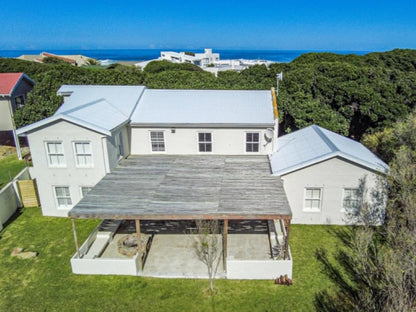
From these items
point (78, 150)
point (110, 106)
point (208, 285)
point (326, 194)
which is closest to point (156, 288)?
point (208, 285)

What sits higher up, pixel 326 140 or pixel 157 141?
pixel 326 140

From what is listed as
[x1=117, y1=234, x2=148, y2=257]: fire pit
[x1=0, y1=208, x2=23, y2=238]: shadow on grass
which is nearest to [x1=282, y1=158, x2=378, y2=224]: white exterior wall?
[x1=117, y1=234, x2=148, y2=257]: fire pit

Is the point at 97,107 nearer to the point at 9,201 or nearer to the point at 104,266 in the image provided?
the point at 9,201

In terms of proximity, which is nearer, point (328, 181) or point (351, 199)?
point (328, 181)

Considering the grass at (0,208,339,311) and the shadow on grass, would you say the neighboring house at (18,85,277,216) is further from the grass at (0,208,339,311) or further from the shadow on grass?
the grass at (0,208,339,311)

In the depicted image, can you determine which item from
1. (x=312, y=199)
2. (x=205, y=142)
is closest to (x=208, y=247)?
(x=312, y=199)

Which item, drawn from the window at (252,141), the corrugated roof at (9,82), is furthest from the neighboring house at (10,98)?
the window at (252,141)
